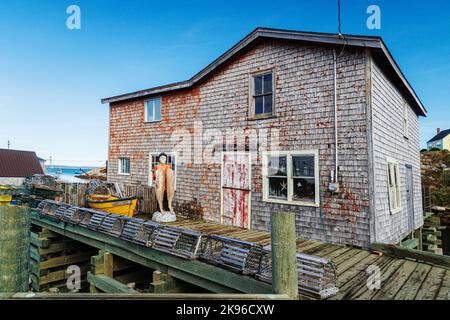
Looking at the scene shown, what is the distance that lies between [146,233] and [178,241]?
3.76ft

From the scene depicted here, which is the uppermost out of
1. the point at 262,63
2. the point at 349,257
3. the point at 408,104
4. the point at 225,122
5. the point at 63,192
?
the point at 262,63

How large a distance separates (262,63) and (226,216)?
583cm

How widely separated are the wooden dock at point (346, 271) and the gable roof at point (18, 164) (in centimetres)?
3454

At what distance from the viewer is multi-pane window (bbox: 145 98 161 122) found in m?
13.5

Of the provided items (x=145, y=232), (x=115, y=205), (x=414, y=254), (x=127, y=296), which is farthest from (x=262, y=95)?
(x=127, y=296)

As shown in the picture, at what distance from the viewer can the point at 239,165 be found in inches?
400

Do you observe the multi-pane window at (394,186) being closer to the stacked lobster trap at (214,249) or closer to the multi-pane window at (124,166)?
the stacked lobster trap at (214,249)

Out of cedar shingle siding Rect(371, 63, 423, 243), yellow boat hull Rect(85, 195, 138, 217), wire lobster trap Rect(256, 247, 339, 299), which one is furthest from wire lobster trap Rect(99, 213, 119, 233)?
cedar shingle siding Rect(371, 63, 423, 243)

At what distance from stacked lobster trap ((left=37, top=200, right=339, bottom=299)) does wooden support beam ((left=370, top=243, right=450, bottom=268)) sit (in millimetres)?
2321

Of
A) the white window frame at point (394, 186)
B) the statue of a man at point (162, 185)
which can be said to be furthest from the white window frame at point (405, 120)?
the statue of a man at point (162, 185)
